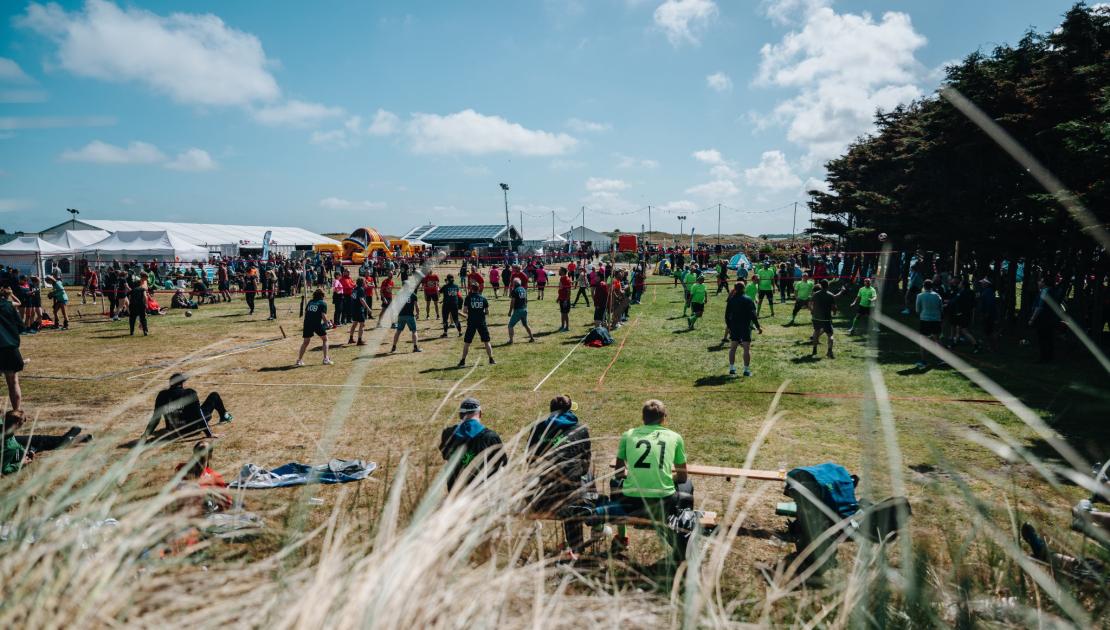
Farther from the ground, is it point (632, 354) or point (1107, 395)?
point (1107, 395)

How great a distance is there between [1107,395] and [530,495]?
1717mm

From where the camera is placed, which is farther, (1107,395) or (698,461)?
(698,461)

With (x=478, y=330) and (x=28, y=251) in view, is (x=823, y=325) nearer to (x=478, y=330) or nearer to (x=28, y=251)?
(x=478, y=330)

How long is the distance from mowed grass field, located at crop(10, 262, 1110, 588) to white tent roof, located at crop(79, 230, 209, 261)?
14.7 m

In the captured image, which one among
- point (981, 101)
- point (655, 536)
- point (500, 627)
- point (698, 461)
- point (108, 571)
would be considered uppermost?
point (981, 101)

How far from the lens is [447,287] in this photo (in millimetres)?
14758

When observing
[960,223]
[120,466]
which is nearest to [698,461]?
[120,466]

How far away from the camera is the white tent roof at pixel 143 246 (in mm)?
30344

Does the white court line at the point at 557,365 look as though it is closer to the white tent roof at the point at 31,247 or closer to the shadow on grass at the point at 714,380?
the shadow on grass at the point at 714,380

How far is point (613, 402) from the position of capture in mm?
9586

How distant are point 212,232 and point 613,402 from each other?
46113 millimetres

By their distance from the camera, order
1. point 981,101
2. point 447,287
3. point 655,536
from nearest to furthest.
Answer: point 655,536, point 447,287, point 981,101

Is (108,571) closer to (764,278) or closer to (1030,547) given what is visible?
(1030,547)

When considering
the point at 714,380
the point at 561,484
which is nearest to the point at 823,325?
the point at 714,380
